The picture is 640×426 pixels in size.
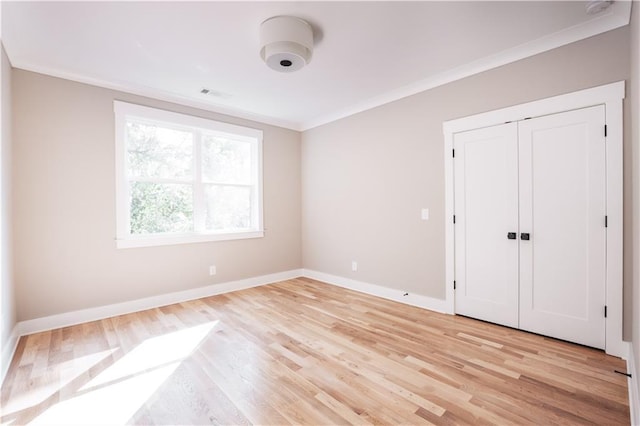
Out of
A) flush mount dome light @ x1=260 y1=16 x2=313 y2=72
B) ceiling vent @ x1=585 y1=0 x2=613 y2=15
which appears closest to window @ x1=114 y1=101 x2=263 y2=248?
flush mount dome light @ x1=260 y1=16 x2=313 y2=72

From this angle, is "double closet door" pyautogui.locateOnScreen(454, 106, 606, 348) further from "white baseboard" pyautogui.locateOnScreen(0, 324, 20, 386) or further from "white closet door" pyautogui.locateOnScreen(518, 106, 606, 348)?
"white baseboard" pyautogui.locateOnScreen(0, 324, 20, 386)

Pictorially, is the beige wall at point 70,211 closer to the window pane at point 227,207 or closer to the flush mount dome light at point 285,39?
the window pane at point 227,207

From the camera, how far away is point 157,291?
Answer: 374 centimetres

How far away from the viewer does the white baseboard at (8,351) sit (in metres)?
2.17

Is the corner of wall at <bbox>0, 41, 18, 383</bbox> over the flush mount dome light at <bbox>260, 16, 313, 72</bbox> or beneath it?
beneath

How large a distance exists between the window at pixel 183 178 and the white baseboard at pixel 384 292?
131 cm

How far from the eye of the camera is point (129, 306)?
3.51 m

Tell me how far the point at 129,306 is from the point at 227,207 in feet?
5.85

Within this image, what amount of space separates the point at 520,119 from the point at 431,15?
1.35 metres

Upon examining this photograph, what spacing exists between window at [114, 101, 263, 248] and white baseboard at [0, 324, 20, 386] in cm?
115

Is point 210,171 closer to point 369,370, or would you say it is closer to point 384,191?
point 384,191

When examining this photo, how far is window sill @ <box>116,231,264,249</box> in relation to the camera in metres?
3.50

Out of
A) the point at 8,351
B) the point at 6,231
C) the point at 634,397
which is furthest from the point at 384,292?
the point at 6,231

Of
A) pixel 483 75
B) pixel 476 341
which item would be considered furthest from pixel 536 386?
pixel 483 75
